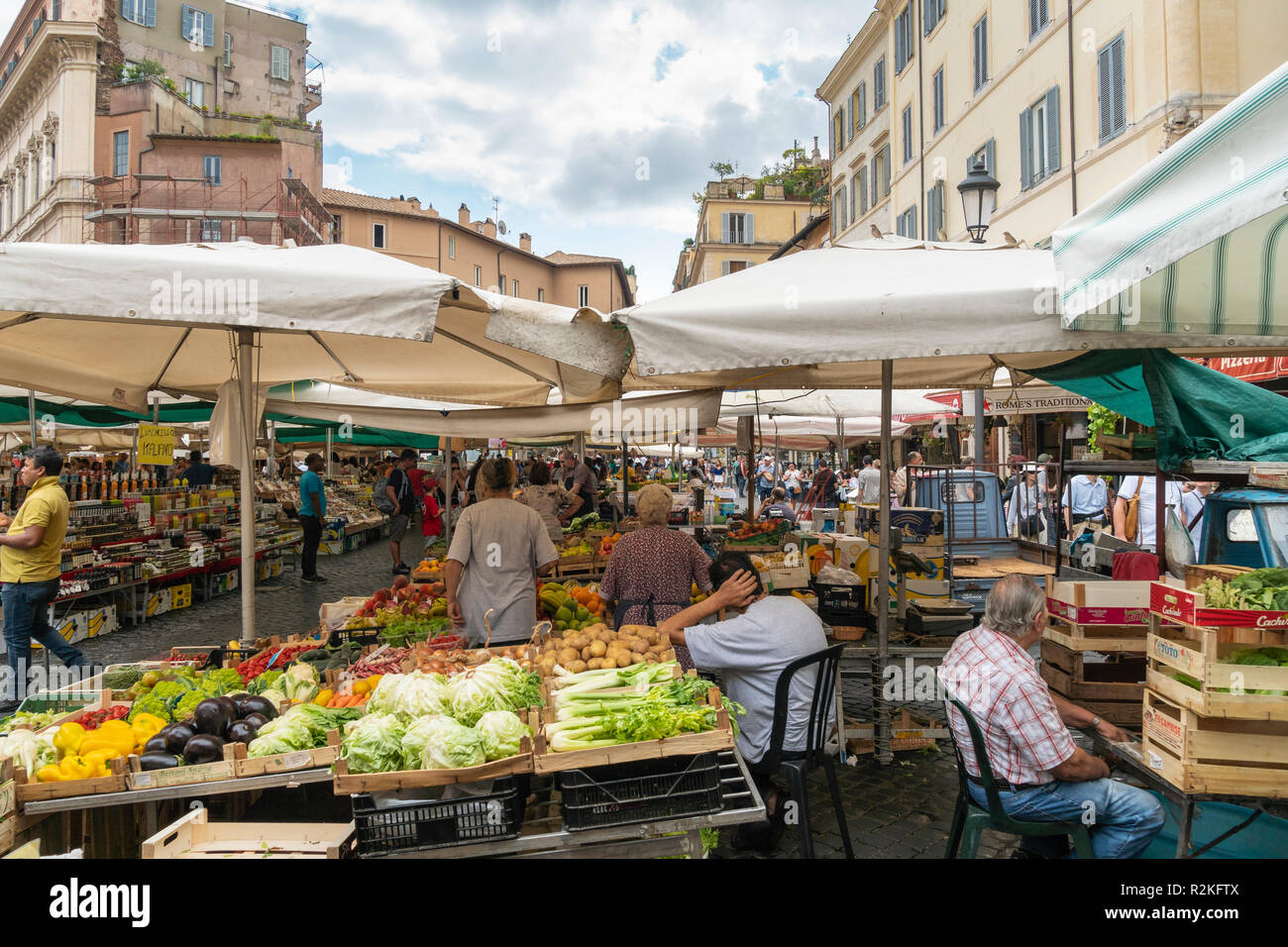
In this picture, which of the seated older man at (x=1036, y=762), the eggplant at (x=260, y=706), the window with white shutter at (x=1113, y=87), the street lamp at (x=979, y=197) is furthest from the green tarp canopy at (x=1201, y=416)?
the window with white shutter at (x=1113, y=87)

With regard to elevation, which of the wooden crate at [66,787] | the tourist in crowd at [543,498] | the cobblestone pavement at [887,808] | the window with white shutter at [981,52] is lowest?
the cobblestone pavement at [887,808]

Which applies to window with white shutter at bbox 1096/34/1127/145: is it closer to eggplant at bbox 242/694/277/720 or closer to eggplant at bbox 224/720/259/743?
eggplant at bbox 242/694/277/720

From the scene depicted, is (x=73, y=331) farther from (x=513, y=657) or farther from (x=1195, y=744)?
(x=1195, y=744)

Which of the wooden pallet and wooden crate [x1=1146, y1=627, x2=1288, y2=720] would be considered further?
the wooden pallet

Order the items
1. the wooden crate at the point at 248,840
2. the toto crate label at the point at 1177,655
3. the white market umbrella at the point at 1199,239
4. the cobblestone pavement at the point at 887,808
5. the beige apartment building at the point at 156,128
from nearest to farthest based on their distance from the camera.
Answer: the white market umbrella at the point at 1199,239
the wooden crate at the point at 248,840
the toto crate label at the point at 1177,655
the cobblestone pavement at the point at 887,808
the beige apartment building at the point at 156,128

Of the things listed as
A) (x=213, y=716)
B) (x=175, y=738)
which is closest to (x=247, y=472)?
(x=213, y=716)

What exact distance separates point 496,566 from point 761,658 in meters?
2.24

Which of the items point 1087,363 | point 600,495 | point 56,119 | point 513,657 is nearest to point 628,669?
point 513,657

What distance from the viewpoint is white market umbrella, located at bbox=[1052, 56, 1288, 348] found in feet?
7.80

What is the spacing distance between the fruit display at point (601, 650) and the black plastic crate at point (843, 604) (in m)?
2.03

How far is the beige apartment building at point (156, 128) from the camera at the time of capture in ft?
111

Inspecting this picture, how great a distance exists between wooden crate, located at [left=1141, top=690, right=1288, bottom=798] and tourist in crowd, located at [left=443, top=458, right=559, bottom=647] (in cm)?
363

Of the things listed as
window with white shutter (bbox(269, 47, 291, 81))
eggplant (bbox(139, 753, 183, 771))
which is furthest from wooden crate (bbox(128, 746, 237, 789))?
window with white shutter (bbox(269, 47, 291, 81))

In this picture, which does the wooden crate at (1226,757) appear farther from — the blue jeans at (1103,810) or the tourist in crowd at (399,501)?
the tourist in crowd at (399,501)
